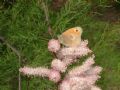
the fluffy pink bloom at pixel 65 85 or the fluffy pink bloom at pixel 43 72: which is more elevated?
the fluffy pink bloom at pixel 43 72

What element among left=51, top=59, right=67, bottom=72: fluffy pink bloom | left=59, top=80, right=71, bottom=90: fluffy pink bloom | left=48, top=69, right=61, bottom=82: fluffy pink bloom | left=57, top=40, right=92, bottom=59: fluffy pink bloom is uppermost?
left=57, top=40, right=92, bottom=59: fluffy pink bloom

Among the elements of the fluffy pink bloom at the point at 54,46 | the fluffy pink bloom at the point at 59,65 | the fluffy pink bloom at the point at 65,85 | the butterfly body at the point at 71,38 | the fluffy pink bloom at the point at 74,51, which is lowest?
the fluffy pink bloom at the point at 65,85

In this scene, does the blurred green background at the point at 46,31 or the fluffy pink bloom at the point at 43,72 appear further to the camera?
the blurred green background at the point at 46,31

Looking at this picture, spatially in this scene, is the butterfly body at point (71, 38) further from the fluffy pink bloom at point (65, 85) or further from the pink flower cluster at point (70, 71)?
the fluffy pink bloom at point (65, 85)

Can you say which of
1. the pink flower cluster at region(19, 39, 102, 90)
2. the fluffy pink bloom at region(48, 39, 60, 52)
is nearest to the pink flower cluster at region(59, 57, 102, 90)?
the pink flower cluster at region(19, 39, 102, 90)

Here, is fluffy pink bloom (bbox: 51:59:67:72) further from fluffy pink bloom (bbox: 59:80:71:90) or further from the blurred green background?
the blurred green background

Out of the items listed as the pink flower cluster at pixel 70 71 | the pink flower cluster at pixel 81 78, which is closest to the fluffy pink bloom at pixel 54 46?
the pink flower cluster at pixel 70 71

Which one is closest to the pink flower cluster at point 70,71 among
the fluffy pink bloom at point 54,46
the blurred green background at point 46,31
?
the fluffy pink bloom at point 54,46

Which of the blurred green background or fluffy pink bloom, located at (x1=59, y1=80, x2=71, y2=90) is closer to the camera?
fluffy pink bloom, located at (x1=59, y1=80, x2=71, y2=90)

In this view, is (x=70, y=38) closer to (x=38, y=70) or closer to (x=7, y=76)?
(x=38, y=70)

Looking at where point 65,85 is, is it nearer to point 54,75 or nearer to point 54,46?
point 54,75
